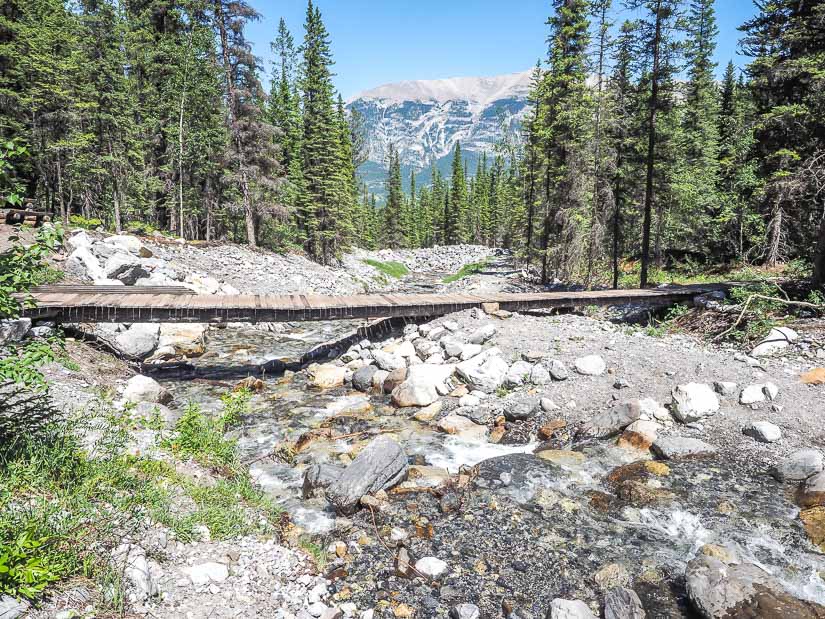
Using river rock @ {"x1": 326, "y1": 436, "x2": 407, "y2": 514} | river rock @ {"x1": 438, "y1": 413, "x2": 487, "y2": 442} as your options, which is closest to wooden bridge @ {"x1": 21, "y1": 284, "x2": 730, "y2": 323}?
river rock @ {"x1": 438, "y1": 413, "x2": 487, "y2": 442}

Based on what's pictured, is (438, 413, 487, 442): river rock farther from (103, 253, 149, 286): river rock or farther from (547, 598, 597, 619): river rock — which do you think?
(103, 253, 149, 286): river rock

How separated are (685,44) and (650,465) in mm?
17676

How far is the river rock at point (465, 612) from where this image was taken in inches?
181

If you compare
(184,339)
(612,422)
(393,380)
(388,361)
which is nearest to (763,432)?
(612,422)

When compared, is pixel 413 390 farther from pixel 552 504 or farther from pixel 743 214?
pixel 743 214

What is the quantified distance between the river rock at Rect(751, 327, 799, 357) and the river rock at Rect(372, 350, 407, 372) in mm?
9173

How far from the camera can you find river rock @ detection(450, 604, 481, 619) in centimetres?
461

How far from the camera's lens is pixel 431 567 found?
17.6ft

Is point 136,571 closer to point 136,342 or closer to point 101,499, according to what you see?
point 101,499

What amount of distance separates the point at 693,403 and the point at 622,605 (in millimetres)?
5591

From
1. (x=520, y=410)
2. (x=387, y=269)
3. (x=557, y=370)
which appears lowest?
(x=520, y=410)

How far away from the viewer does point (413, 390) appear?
10930mm

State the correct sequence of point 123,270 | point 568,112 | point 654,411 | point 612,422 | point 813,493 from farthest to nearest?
point 568,112 < point 123,270 < point 654,411 < point 612,422 < point 813,493

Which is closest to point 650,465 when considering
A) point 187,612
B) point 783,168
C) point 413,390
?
point 413,390
